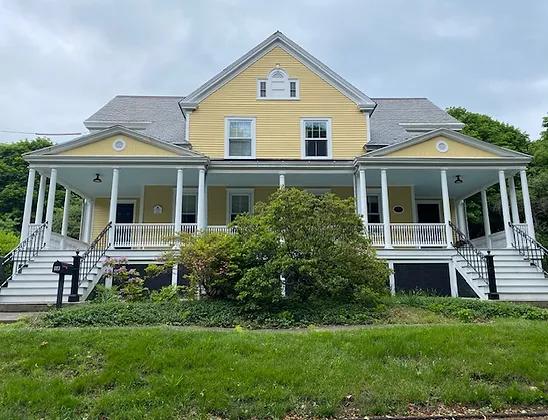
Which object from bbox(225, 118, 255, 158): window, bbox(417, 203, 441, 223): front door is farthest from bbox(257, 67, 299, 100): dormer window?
bbox(417, 203, 441, 223): front door

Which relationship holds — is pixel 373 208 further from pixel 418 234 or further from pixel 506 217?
pixel 506 217

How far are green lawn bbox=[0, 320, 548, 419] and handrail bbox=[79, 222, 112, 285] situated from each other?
5.33 metres

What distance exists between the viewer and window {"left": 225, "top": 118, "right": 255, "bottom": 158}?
55.2 ft

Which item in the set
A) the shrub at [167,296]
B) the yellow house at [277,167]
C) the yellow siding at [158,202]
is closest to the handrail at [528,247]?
the yellow house at [277,167]

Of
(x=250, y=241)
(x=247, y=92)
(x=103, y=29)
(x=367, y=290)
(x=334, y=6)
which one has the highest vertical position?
(x=103, y=29)

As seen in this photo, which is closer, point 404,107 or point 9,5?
point 9,5

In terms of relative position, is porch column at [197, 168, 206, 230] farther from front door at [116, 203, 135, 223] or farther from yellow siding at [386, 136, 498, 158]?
yellow siding at [386, 136, 498, 158]

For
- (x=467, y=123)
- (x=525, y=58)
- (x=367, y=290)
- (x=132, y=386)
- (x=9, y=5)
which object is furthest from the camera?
(x=467, y=123)

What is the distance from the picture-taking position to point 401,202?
57.1 feet

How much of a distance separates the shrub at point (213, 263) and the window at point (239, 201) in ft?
24.1

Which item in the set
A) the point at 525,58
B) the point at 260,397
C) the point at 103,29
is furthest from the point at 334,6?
the point at 260,397

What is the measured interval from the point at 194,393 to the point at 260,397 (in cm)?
70

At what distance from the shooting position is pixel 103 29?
19766 mm

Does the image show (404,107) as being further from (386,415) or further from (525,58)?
(386,415)
